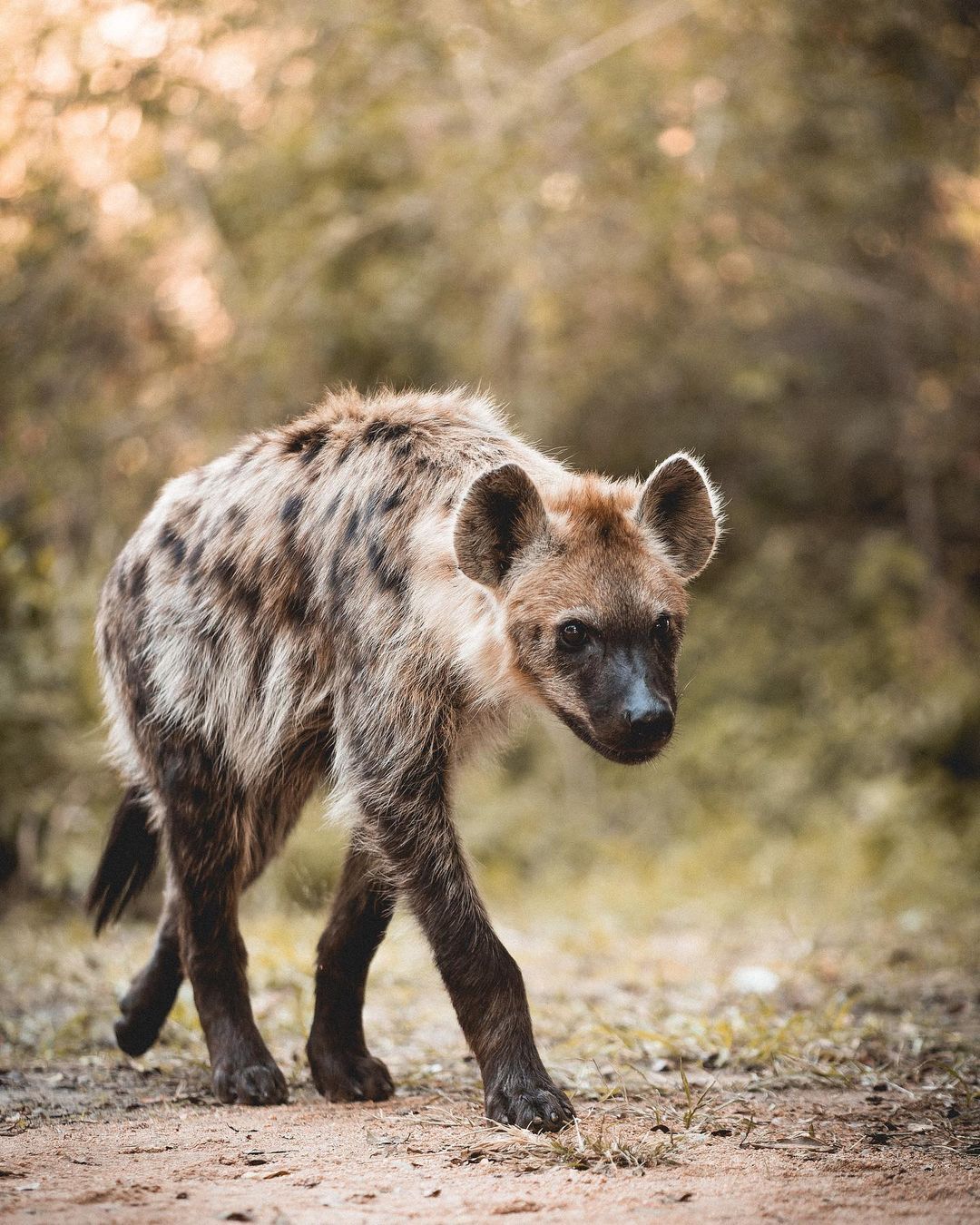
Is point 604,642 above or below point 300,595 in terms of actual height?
below

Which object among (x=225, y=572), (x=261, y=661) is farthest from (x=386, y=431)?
(x=261, y=661)

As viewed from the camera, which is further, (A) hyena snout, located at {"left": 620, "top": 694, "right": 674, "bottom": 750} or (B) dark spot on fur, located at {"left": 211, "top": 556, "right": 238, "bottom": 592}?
(B) dark spot on fur, located at {"left": 211, "top": 556, "right": 238, "bottom": 592}

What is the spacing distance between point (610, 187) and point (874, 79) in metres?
1.71

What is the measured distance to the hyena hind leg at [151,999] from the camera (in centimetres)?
390

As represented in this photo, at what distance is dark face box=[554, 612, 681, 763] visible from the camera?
3111 mm

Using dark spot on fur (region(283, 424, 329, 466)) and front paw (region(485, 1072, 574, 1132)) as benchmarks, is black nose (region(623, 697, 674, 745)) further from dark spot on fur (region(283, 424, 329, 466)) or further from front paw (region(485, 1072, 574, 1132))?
dark spot on fur (region(283, 424, 329, 466))

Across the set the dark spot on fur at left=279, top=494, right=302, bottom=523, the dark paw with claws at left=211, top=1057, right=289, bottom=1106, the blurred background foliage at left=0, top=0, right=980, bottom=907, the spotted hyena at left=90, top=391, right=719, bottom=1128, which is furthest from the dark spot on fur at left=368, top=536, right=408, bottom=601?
the blurred background foliage at left=0, top=0, right=980, bottom=907

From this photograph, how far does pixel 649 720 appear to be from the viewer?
308 centimetres

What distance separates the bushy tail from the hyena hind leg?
0.42 meters

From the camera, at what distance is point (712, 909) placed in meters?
6.95

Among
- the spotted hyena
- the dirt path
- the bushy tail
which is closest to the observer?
the dirt path

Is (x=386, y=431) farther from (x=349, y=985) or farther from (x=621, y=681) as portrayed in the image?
(x=349, y=985)

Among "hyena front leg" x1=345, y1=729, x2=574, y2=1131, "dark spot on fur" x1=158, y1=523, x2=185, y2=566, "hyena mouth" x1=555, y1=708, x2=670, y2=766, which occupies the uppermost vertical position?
"dark spot on fur" x1=158, y1=523, x2=185, y2=566

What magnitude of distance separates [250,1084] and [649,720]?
1.43 metres
